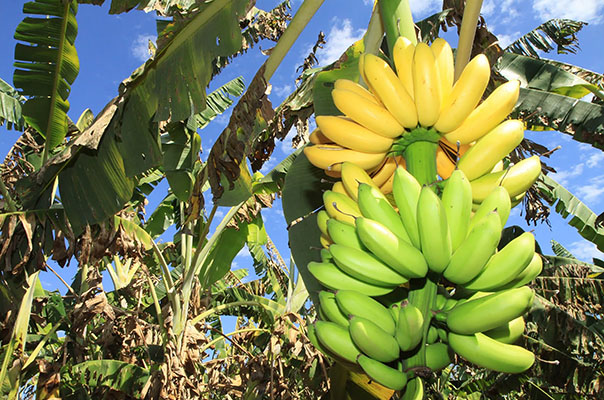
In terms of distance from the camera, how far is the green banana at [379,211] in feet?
3.26

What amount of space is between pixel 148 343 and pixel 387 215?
10.6 feet

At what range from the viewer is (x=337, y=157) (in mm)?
1220

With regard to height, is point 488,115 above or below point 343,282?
above

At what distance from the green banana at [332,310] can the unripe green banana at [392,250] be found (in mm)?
172

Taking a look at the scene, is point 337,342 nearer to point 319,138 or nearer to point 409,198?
point 409,198

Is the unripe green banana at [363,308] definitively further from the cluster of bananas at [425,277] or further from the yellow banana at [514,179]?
the yellow banana at [514,179]

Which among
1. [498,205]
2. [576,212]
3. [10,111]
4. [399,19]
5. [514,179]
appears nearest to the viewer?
[498,205]

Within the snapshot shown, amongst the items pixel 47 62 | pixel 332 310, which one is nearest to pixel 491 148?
pixel 332 310

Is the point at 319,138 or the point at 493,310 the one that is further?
the point at 319,138

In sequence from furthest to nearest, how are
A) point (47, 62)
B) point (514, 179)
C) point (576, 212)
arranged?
1. point (576, 212)
2. point (47, 62)
3. point (514, 179)

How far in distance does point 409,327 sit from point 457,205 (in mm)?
283

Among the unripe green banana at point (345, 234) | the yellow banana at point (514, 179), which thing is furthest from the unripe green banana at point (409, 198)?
the yellow banana at point (514, 179)

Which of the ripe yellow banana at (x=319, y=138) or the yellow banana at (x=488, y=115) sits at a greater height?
the ripe yellow banana at (x=319, y=138)

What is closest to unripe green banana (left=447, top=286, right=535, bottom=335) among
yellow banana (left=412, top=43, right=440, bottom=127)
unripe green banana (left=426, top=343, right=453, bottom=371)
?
unripe green banana (left=426, top=343, right=453, bottom=371)
